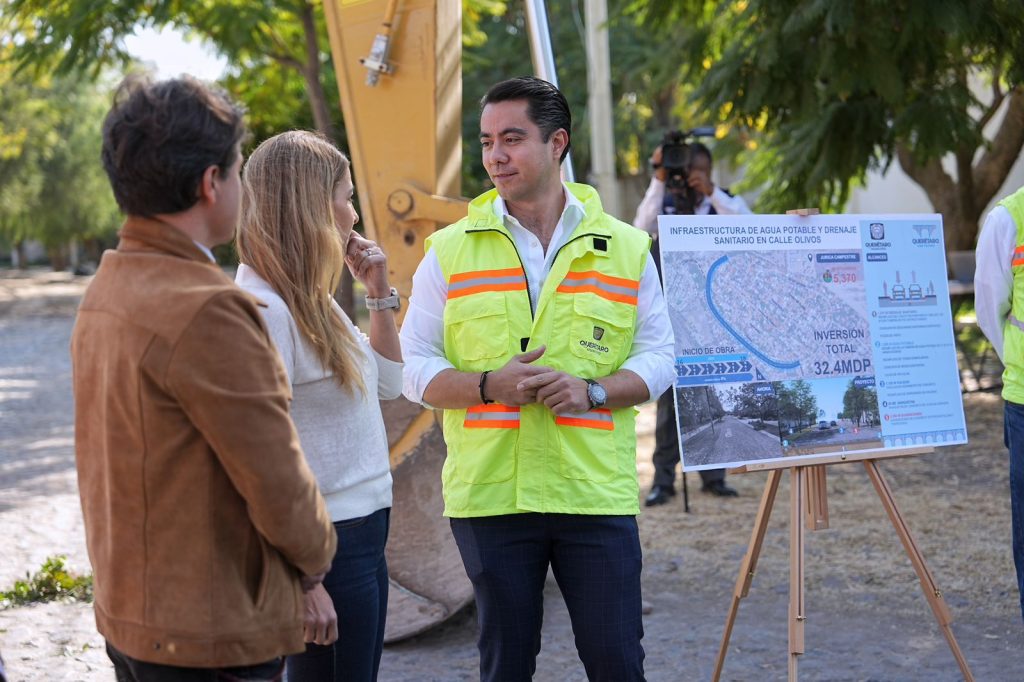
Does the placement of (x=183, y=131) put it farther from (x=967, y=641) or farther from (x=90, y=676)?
(x=967, y=641)

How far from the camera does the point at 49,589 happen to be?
592cm

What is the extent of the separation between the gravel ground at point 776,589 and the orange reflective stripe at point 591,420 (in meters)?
2.04

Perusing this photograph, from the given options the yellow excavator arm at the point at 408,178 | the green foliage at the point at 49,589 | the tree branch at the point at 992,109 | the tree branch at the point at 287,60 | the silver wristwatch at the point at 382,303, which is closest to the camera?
the silver wristwatch at the point at 382,303

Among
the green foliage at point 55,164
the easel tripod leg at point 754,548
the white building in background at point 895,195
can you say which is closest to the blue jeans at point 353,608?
the easel tripod leg at point 754,548

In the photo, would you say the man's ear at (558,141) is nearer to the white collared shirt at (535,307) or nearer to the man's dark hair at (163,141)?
the white collared shirt at (535,307)

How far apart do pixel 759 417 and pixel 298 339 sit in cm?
196

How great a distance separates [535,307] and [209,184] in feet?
4.18

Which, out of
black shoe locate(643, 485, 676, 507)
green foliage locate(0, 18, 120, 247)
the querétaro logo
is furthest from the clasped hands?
green foliage locate(0, 18, 120, 247)

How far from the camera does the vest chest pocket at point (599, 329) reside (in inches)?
121

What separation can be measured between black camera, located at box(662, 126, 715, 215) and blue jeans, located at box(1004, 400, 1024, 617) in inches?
135

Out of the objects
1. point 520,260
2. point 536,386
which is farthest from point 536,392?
point 520,260

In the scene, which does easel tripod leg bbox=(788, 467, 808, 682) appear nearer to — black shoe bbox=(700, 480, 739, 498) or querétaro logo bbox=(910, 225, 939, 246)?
querétaro logo bbox=(910, 225, 939, 246)

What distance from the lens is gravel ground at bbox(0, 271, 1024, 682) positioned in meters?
4.84

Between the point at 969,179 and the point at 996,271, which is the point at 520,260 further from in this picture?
the point at 969,179
